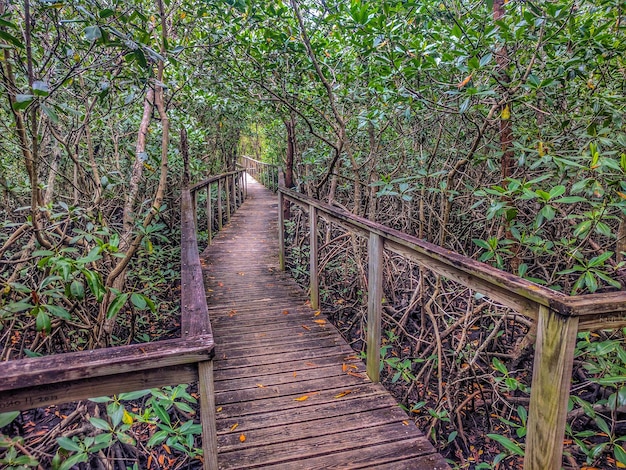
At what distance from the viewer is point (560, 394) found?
1323mm

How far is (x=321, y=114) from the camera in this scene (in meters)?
4.64

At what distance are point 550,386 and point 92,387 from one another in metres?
1.49

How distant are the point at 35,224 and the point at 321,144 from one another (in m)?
6.13

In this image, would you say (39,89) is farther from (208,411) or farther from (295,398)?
(295,398)

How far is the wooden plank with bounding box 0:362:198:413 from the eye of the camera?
1.07m

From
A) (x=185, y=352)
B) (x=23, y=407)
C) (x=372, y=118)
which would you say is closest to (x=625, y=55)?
(x=372, y=118)

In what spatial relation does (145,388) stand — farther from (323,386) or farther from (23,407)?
(323,386)

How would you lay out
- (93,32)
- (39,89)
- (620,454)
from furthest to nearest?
1. (620,454)
2. (93,32)
3. (39,89)

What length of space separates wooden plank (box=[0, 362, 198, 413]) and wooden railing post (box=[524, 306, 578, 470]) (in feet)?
3.93

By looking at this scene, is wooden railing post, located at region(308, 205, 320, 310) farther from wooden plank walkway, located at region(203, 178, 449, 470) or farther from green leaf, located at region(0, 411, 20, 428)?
green leaf, located at region(0, 411, 20, 428)

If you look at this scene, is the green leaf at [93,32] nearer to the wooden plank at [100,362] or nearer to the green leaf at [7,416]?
the wooden plank at [100,362]

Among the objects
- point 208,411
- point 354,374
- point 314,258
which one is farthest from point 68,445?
point 314,258

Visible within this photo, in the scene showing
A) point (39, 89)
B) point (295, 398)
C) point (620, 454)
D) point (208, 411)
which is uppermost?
point (39, 89)

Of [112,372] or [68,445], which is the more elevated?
[112,372]
